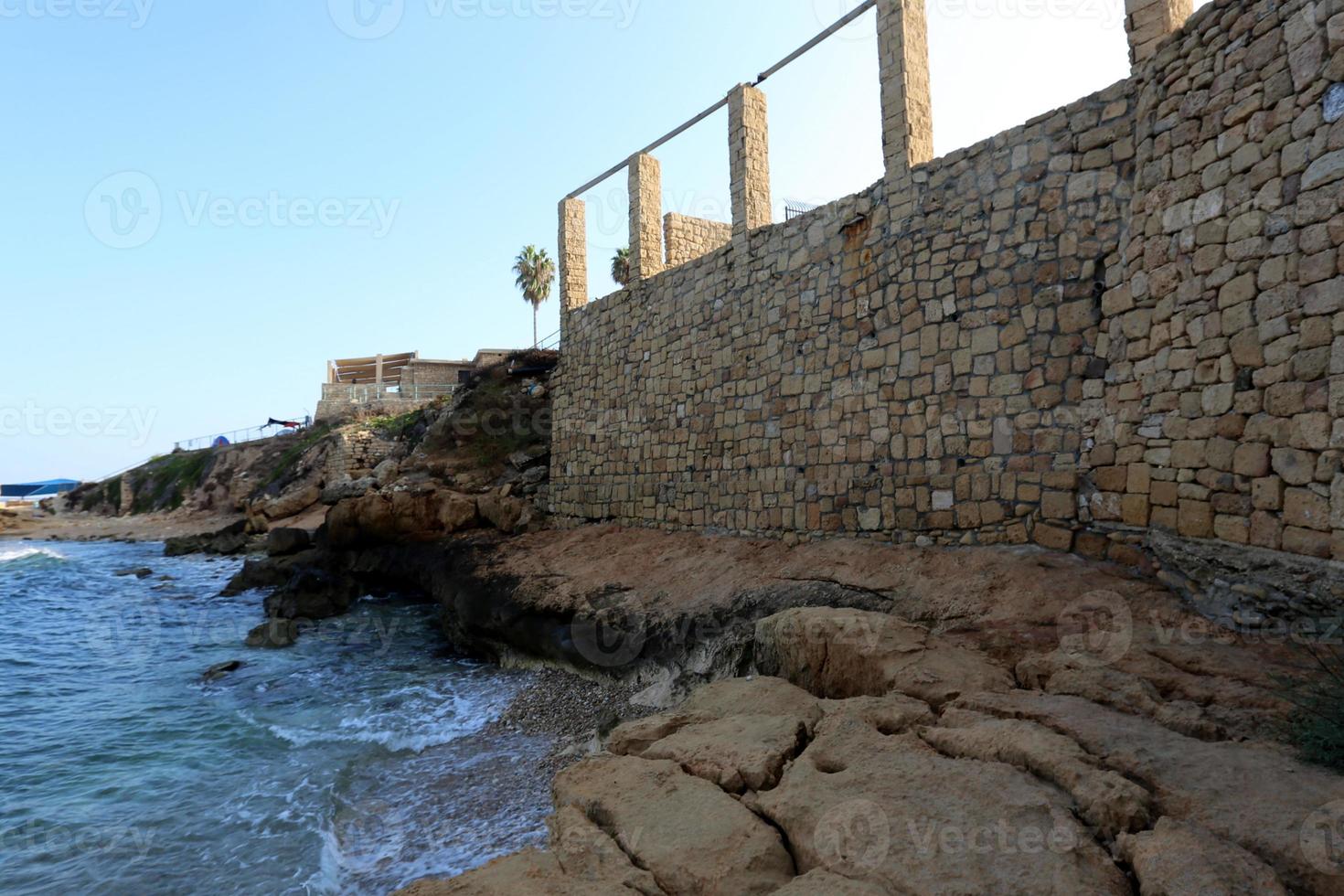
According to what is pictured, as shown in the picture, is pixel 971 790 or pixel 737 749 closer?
pixel 971 790

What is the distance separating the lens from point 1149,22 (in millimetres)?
6961

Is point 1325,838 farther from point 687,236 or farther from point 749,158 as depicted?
point 687,236

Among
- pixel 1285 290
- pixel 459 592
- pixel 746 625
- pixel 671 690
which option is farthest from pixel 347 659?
pixel 1285 290

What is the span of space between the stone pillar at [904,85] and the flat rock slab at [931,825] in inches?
308

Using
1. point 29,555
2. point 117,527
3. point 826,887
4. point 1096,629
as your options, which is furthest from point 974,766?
point 117,527

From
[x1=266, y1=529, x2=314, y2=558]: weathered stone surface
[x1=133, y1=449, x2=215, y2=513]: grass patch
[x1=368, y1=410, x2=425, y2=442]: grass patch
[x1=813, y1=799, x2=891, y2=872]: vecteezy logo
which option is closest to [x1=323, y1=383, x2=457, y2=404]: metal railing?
[x1=368, y1=410, x2=425, y2=442]: grass patch

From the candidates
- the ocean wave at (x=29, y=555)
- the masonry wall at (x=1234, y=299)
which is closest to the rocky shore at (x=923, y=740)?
the masonry wall at (x=1234, y=299)

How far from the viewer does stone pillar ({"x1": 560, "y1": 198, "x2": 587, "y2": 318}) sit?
53.2 feet

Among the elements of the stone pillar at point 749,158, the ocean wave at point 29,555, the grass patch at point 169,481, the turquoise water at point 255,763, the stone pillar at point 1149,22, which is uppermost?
the stone pillar at point 749,158

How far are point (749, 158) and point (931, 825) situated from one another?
1072 centimetres

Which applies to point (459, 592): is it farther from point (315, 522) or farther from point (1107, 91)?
point (315, 522)

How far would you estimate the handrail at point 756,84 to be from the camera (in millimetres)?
9888

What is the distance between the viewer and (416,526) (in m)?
17.6

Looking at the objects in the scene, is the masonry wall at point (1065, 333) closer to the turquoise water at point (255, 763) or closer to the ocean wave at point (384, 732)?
the ocean wave at point (384, 732)
